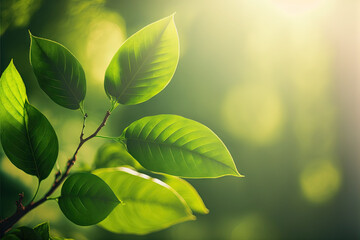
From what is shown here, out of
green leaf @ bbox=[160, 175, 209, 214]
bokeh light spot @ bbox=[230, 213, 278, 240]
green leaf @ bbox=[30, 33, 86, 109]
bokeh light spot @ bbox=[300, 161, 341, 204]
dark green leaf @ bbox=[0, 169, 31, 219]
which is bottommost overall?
bokeh light spot @ bbox=[230, 213, 278, 240]

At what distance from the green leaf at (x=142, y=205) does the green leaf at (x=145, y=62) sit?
82 millimetres

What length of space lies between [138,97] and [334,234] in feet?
3.48

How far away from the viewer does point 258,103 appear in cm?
106

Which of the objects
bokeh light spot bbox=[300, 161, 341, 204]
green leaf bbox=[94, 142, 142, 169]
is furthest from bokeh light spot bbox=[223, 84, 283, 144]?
green leaf bbox=[94, 142, 142, 169]

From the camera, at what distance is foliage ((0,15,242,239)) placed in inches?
11.0

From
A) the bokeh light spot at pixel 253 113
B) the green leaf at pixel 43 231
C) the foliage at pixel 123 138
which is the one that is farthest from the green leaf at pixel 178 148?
the bokeh light spot at pixel 253 113

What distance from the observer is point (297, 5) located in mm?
1001

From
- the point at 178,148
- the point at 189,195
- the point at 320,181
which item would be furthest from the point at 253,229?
the point at 178,148

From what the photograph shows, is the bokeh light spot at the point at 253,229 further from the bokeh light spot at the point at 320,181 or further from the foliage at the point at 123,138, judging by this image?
the foliage at the point at 123,138

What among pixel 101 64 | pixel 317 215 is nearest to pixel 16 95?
pixel 101 64

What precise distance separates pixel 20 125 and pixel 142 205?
135mm

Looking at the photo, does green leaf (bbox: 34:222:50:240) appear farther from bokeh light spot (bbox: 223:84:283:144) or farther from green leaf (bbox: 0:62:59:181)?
bokeh light spot (bbox: 223:84:283:144)

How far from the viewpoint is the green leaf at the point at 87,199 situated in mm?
266

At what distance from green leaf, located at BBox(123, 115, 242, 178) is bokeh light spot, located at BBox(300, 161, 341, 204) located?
2.90 ft
